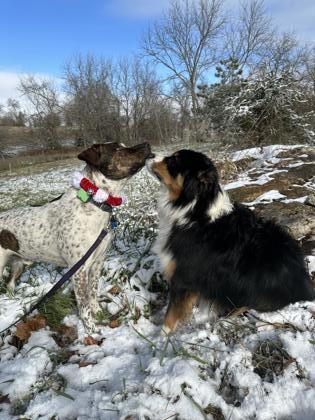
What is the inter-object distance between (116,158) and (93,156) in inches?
8.9

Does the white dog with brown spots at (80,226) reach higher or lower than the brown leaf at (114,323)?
higher

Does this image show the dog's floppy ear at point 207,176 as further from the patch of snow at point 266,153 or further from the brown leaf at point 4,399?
the patch of snow at point 266,153

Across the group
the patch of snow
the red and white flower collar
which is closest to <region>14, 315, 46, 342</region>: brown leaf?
the red and white flower collar

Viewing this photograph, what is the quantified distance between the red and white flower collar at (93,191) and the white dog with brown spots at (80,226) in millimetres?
65

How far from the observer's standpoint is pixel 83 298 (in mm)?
3434

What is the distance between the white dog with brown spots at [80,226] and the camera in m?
3.28

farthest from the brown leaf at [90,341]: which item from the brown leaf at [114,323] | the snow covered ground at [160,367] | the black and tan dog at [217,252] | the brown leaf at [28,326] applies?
the black and tan dog at [217,252]

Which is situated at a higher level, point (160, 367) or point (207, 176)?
point (207, 176)

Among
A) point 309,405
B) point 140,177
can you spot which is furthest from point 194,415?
point 140,177

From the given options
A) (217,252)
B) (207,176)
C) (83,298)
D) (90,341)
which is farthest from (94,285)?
(207,176)

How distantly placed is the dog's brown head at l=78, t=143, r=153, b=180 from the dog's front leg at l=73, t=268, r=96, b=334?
1.03 meters

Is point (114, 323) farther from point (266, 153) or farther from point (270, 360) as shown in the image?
point (266, 153)

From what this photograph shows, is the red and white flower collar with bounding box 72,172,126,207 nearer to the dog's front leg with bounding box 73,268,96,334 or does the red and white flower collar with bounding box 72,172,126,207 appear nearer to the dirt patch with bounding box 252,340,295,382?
the dog's front leg with bounding box 73,268,96,334

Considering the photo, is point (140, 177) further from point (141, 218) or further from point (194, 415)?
point (194, 415)
